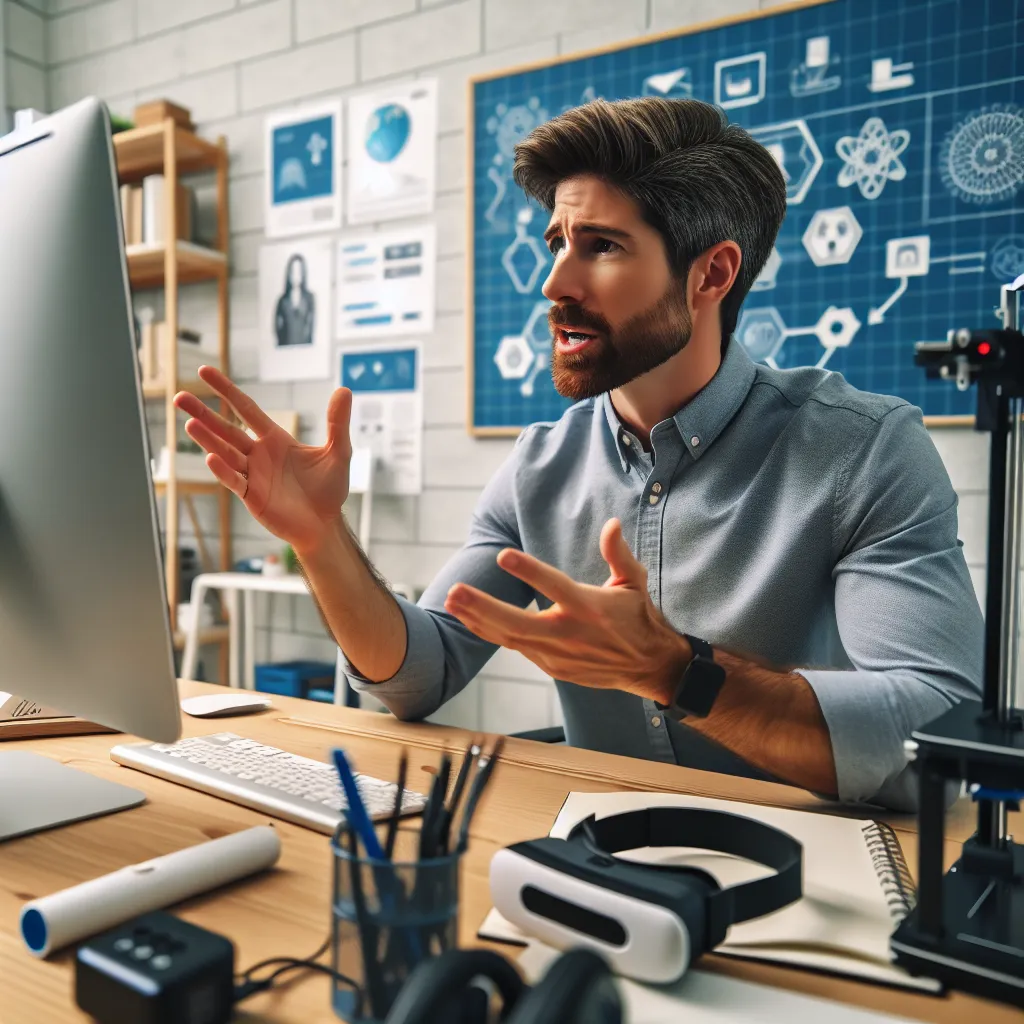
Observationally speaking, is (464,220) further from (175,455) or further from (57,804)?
(57,804)

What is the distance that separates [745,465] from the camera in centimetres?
120

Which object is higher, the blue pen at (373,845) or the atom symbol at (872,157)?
the atom symbol at (872,157)

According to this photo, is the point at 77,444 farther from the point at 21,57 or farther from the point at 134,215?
the point at 21,57

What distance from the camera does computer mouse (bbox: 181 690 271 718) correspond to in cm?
109

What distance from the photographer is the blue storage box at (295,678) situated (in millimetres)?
2705

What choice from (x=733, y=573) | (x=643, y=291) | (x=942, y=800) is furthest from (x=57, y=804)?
(x=643, y=291)

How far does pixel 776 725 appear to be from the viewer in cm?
81

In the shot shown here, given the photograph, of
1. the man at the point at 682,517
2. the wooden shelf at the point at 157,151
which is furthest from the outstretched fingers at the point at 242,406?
the wooden shelf at the point at 157,151

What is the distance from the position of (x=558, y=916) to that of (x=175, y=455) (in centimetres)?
263

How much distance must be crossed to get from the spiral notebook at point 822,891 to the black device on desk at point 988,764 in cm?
3

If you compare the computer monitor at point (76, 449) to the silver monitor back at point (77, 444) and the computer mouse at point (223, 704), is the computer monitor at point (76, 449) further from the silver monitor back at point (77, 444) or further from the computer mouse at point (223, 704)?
the computer mouse at point (223, 704)

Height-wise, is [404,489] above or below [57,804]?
above

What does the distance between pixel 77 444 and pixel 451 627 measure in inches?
27.5

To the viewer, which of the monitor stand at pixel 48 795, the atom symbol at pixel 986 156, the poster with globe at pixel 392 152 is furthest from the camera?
the poster with globe at pixel 392 152
